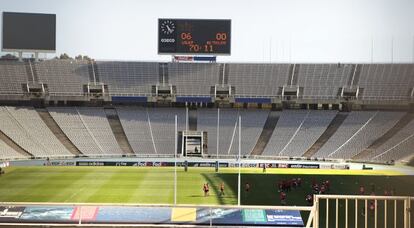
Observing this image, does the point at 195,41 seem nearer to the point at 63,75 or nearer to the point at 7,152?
the point at 63,75

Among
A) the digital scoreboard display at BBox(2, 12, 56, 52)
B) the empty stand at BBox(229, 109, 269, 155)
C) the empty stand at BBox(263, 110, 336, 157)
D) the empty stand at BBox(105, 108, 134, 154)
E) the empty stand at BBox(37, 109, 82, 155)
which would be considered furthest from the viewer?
the digital scoreboard display at BBox(2, 12, 56, 52)

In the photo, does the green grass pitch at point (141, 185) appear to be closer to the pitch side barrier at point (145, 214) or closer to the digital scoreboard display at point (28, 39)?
the pitch side barrier at point (145, 214)

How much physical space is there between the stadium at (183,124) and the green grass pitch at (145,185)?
0.08 meters

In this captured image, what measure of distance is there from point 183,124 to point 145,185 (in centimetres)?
1315

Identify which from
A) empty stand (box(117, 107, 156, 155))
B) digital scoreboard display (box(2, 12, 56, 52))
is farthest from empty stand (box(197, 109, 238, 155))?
digital scoreboard display (box(2, 12, 56, 52))

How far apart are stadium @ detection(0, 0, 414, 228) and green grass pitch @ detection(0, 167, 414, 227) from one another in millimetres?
81

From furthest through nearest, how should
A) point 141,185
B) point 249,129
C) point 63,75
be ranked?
point 63,75, point 249,129, point 141,185

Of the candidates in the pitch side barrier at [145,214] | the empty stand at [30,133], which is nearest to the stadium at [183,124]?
the empty stand at [30,133]

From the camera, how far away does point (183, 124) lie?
34.0 metres

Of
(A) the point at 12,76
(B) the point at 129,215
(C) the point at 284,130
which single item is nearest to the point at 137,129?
(C) the point at 284,130

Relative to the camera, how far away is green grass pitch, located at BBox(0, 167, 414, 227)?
17.6 meters

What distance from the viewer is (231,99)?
120 feet

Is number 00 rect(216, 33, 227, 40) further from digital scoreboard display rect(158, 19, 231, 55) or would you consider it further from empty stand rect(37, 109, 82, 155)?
empty stand rect(37, 109, 82, 155)

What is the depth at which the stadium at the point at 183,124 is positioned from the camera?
21000 millimetres
